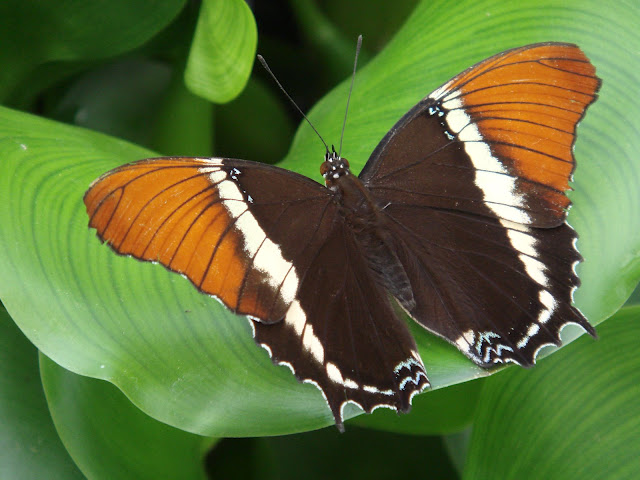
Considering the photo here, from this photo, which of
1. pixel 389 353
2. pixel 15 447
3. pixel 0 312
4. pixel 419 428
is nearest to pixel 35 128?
pixel 0 312

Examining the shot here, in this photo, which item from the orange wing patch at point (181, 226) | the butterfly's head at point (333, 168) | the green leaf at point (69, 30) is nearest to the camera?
the orange wing patch at point (181, 226)

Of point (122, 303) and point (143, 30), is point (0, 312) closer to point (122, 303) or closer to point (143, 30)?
point (122, 303)

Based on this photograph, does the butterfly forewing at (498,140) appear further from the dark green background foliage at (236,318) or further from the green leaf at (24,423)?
the green leaf at (24,423)

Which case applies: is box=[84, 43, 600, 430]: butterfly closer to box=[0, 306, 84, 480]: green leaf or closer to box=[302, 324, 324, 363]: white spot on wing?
box=[302, 324, 324, 363]: white spot on wing

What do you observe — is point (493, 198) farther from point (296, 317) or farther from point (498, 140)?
point (296, 317)

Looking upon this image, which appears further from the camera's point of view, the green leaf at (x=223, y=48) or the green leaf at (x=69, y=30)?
the green leaf at (x=69, y=30)

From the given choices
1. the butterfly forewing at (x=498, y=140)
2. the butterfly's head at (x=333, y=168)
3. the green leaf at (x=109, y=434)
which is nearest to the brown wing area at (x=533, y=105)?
the butterfly forewing at (x=498, y=140)

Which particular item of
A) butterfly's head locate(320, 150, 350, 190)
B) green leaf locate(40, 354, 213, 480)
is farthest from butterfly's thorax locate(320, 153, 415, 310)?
green leaf locate(40, 354, 213, 480)
